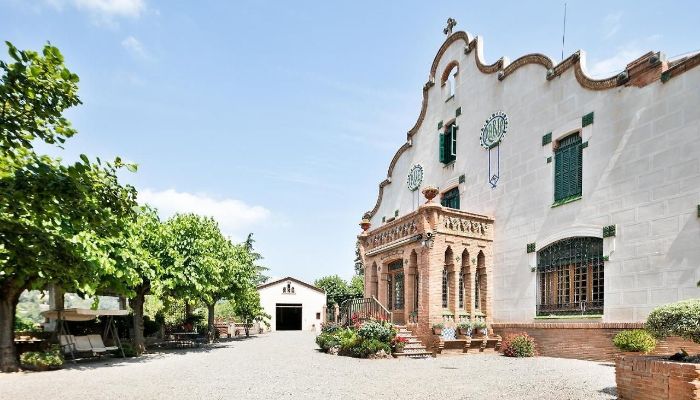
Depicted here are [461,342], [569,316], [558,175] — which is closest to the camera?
[569,316]

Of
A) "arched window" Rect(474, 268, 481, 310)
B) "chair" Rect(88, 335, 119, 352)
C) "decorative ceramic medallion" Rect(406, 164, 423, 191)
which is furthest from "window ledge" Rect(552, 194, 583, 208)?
"chair" Rect(88, 335, 119, 352)

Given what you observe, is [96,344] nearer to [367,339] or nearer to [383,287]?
[367,339]

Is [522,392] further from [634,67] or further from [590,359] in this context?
[634,67]

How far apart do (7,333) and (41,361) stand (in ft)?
4.25

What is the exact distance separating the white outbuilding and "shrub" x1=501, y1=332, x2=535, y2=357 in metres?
37.8

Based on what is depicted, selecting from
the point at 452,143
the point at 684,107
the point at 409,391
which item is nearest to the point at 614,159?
the point at 684,107

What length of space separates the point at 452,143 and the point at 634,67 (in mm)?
8769

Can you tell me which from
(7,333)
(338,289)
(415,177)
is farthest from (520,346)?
(338,289)

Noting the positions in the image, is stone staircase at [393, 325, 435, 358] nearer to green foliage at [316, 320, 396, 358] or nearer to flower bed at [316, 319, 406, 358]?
flower bed at [316, 319, 406, 358]

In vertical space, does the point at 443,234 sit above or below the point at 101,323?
above

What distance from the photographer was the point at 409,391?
9.69 metres

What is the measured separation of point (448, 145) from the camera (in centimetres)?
2241

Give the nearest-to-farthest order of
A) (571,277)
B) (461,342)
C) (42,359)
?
(42,359) → (571,277) → (461,342)

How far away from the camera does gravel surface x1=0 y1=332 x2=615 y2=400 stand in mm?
9484
